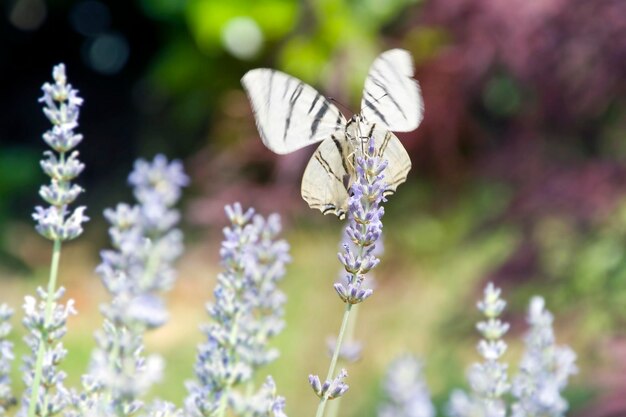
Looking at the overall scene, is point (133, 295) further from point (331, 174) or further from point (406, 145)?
point (406, 145)

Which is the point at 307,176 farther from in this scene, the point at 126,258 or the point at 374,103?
the point at 126,258

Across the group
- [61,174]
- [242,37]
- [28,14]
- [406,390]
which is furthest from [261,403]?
[28,14]

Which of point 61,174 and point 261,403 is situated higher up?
point 61,174

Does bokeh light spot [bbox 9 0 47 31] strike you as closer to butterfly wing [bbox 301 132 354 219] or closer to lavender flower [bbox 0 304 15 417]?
butterfly wing [bbox 301 132 354 219]

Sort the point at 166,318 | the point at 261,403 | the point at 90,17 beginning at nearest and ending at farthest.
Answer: the point at 166,318 < the point at 261,403 < the point at 90,17

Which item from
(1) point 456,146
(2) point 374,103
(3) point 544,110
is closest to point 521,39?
(3) point 544,110

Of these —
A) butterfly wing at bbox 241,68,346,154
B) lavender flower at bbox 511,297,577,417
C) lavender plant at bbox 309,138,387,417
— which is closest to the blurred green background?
lavender flower at bbox 511,297,577,417
